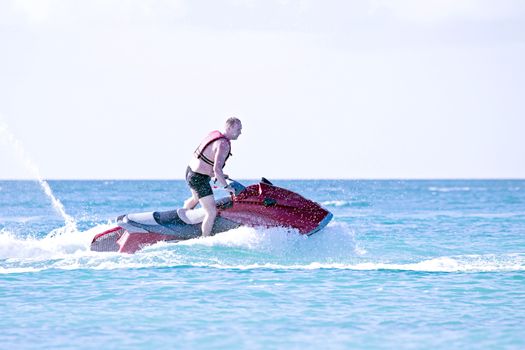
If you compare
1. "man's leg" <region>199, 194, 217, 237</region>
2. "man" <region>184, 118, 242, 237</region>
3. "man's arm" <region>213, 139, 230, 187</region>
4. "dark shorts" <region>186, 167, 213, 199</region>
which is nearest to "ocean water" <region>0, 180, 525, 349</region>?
"man's leg" <region>199, 194, 217, 237</region>

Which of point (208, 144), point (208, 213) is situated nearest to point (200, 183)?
point (208, 213)

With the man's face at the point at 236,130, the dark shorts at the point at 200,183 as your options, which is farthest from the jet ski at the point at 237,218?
the man's face at the point at 236,130

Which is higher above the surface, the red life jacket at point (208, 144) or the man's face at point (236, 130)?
the man's face at point (236, 130)

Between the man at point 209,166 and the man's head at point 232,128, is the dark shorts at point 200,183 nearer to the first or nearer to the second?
the man at point 209,166

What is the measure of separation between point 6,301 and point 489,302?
4.68 meters

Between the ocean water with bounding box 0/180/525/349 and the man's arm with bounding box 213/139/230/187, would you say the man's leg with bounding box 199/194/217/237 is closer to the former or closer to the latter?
the ocean water with bounding box 0/180/525/349

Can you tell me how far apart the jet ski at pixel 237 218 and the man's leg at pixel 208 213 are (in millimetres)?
182

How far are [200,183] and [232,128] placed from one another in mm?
857

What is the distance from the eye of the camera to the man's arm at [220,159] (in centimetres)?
1002

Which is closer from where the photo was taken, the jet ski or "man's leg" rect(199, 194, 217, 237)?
"man's leg" rect(199, 194, 217, 237)

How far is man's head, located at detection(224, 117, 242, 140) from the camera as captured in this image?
10.1m

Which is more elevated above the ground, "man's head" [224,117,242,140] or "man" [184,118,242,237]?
"man's head" [224,117,242,140]

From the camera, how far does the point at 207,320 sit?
7.07m

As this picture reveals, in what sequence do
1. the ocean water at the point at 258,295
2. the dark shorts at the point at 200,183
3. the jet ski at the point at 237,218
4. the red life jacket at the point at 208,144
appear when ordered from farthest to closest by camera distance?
the jet ski at the point at 237,218, the dark shorts at the point at 200,183, the red life jacket at the point at 208,144, the ocean water at the point at 258,295
